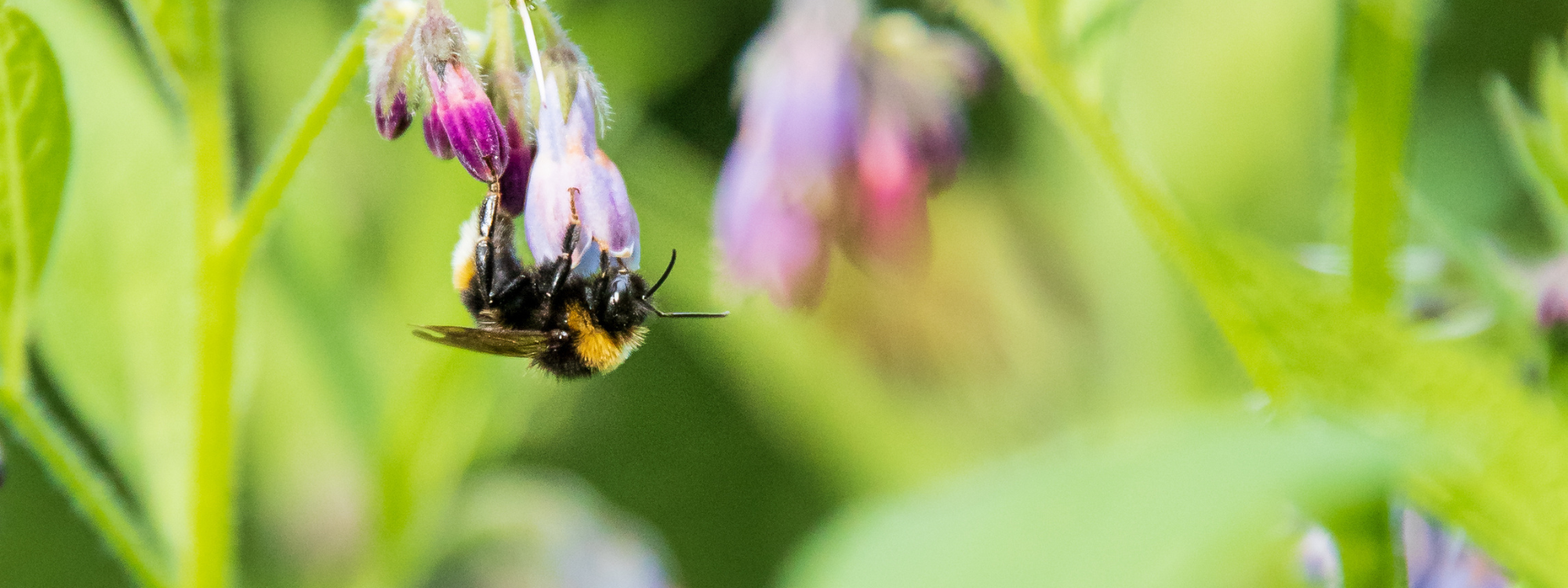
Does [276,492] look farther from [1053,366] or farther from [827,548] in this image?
[827,548]

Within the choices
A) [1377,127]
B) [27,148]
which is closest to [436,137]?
[27,148]

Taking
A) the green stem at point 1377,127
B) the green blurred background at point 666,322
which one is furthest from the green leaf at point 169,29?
the green stem at point 1377,127

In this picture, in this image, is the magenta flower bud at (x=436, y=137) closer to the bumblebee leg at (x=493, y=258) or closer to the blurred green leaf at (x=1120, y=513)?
the bumblebee leg at (x=493, y=258)

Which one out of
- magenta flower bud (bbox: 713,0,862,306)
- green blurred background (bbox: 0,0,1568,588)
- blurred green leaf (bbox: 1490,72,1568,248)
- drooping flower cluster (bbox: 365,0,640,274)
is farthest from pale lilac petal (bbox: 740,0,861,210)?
blurred green leaf (bbox: 1490,72,1568,248)

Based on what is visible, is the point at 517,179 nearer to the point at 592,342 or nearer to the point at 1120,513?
the point at 592,342

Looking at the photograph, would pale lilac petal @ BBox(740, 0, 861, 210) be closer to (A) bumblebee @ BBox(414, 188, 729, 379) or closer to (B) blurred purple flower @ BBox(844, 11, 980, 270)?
(B) blurred purple flower @ BBox(844, 11, 980, 270)

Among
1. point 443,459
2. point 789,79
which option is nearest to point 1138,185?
point 789,79
